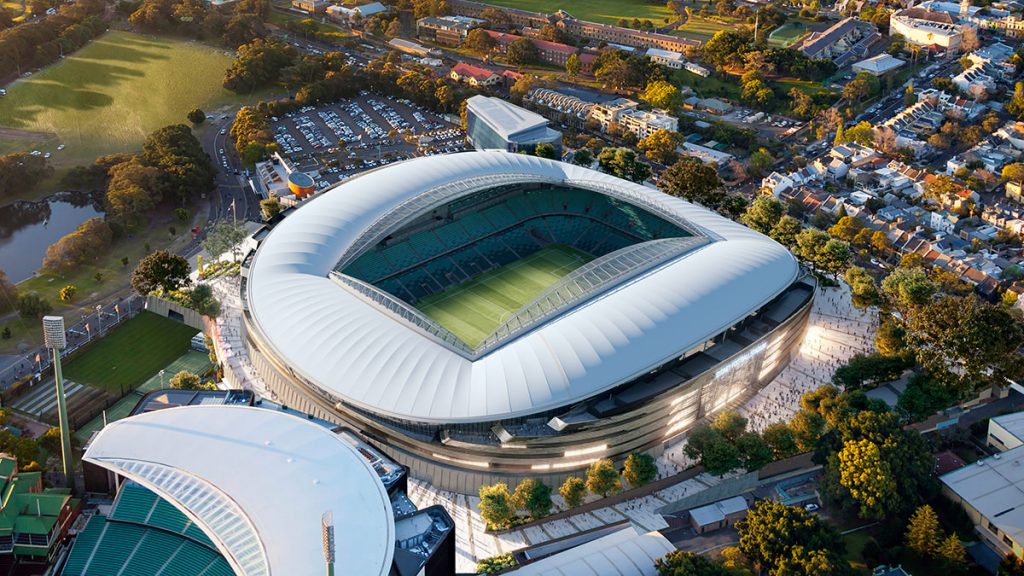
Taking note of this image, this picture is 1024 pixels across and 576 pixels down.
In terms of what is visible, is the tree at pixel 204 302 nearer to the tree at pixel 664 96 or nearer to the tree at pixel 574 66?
the tree at pixel 664 96

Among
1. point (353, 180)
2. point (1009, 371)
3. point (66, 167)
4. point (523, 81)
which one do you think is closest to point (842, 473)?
point (1009, 371)

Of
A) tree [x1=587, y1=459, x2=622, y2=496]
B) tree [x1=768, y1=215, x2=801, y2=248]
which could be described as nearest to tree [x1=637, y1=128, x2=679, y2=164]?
tree [x1=768, y1=215, x2=801, y2=248]

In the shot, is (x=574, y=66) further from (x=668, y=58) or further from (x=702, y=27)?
(x=702, y=27)

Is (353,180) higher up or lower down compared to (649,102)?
higher up

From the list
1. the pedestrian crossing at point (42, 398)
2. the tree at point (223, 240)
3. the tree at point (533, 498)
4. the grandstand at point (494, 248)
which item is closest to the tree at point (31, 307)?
the pedestrian crossing at point (42, 398)

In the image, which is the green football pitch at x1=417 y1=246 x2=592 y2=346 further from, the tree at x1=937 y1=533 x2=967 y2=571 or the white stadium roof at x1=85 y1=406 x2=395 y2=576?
the tree at x1=937 y1=533 x2=967 y2=571

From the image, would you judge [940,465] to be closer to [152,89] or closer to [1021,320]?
[1021,320]
